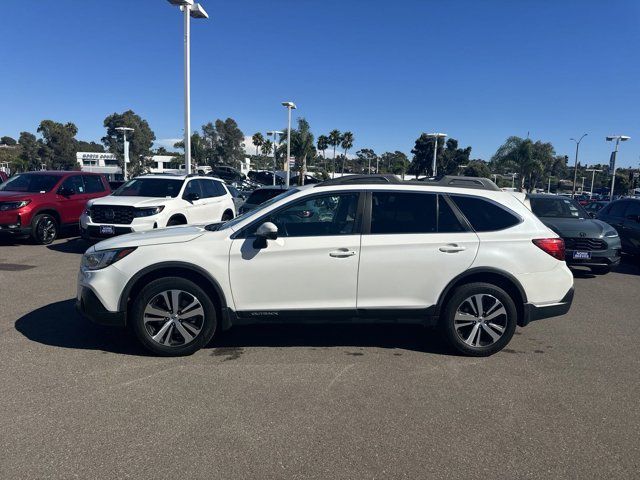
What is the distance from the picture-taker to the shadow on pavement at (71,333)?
4785mm

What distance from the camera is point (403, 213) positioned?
15.6 ft

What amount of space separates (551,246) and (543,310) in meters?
0.66

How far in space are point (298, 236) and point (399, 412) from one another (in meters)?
1.85

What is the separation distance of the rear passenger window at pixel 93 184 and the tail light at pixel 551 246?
11.6 m

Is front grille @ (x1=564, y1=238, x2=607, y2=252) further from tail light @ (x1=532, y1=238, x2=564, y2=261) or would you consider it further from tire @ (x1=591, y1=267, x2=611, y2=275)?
tail light @ (x1=532, y1=238, x2=564, y2=261)

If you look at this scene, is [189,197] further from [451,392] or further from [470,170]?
[470,170]

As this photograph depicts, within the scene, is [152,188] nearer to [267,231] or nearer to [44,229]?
[44,229]

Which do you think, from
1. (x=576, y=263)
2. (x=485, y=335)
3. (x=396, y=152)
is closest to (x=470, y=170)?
(x=396, y=152)

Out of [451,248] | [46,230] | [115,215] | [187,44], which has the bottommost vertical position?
[46,230]

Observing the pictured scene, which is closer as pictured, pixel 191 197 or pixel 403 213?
pixel 403 213

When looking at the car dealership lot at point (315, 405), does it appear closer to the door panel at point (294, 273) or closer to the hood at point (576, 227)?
the door panel at point (294, 273)

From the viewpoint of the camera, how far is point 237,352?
471cm

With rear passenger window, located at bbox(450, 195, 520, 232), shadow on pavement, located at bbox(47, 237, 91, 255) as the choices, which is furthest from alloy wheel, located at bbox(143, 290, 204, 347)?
shadow on pavement, located at bbox(47, 237, 91, 255)

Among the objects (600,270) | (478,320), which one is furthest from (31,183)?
(600,270)
